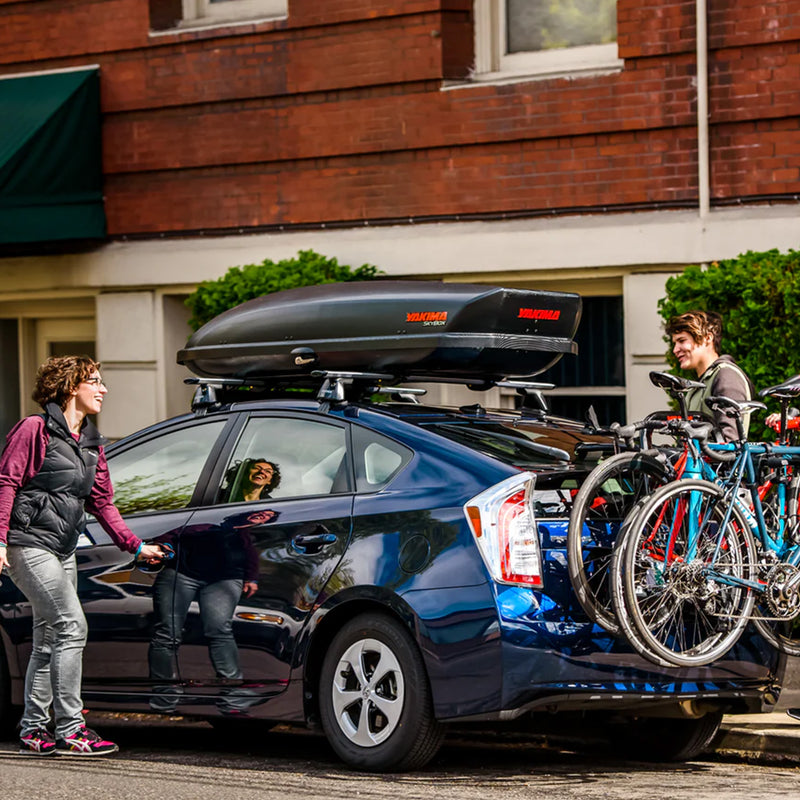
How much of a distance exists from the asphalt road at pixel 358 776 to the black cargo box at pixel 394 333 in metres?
1.78

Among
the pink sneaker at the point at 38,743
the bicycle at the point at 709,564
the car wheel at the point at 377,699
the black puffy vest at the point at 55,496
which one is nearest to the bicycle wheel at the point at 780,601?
the bicycle at the point at 709,564

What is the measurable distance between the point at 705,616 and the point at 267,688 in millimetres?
1858

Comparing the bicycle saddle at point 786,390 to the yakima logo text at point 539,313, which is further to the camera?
the yakima logo text at point 539,313

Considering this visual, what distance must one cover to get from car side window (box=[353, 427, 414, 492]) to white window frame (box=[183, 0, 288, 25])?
677cm

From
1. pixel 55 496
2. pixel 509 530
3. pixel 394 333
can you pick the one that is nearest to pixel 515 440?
pixel 509 530

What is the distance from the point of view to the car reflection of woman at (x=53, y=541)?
302 inches

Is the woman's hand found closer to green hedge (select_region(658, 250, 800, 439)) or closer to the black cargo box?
the black cargo box

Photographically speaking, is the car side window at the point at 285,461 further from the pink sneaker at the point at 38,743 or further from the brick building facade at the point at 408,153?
the brick building facade at the point at 408,153

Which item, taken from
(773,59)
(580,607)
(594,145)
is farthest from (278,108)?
(580,607)

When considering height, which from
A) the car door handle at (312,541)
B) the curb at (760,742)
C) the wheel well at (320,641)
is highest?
the car door handle at (312,541)

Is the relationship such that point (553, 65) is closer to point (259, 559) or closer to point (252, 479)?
point (252, 479)

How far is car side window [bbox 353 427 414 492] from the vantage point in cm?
726

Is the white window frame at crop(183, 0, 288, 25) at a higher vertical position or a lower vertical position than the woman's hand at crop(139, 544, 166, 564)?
higher

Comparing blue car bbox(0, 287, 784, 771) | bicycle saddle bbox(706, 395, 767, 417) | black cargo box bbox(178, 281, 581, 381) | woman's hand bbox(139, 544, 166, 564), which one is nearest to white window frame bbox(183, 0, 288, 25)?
black cargo box bbox(178, 281, 581, 381)
